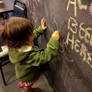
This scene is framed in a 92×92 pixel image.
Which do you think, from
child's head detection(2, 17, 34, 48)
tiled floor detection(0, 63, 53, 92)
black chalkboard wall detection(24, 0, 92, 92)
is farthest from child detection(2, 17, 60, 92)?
tiled floor detection(0, 63, 53, 92)

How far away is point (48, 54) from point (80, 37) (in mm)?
300

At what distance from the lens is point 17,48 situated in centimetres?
100

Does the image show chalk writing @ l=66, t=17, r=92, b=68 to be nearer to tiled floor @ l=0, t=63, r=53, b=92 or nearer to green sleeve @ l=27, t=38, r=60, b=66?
green sleeve @ l=27, t=38, r=60, b=66

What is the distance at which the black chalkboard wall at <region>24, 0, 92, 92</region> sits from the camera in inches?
28.1

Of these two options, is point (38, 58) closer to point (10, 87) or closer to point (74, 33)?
point (74, 33)

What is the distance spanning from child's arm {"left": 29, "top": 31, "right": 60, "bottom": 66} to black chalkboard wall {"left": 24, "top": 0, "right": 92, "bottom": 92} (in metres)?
0.07

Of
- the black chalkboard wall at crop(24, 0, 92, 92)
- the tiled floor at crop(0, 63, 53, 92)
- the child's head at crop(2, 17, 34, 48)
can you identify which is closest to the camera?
the black chalkboard wall at crop(24, 0, 92, 92)

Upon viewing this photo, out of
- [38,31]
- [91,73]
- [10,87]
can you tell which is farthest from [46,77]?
[91,73]

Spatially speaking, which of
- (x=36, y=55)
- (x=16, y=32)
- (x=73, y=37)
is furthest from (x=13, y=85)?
(x=73, y=37)

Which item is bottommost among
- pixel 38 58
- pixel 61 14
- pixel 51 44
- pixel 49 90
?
pixel 49 90

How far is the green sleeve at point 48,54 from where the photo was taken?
37.5 inches

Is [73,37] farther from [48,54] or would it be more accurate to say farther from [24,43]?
[24,43]

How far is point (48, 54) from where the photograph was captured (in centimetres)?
98

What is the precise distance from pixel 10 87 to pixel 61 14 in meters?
1.27
